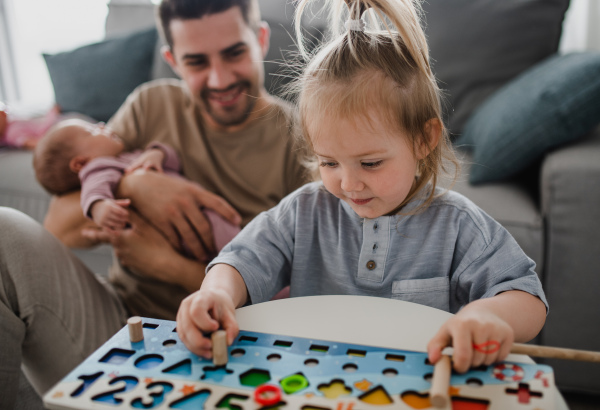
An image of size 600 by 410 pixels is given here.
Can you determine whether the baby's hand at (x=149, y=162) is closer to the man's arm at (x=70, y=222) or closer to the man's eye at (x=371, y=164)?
the man's arm at (x=70, y=222)

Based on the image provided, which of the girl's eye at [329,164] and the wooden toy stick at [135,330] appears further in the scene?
the girl's eye at [329,164]

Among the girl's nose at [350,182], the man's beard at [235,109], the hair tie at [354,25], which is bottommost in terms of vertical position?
the girl's nose at [350,182]

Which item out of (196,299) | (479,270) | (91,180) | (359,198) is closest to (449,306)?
(479,270)

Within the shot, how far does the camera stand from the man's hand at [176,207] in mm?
1101

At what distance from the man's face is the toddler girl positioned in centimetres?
39

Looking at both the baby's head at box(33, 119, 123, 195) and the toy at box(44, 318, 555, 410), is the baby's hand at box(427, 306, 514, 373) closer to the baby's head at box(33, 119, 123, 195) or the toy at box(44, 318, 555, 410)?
the toy at box(44, 318, 555, 410)

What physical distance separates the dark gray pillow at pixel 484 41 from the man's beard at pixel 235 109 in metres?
0.60

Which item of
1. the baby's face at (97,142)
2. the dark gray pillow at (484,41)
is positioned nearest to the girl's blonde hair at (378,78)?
the baby's face at (97,142)

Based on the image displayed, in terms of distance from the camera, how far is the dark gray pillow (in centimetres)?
149

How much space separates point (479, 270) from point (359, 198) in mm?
193

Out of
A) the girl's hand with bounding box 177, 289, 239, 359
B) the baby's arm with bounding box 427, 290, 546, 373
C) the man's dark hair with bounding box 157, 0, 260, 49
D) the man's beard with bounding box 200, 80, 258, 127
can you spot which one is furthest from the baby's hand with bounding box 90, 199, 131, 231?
the baby's arm with bounding box 427, 290, 546, 373

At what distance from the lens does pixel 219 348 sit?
0.55m

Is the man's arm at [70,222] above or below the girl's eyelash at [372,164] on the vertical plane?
below

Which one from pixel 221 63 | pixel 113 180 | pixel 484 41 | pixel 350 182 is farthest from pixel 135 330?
pixel 484 41
